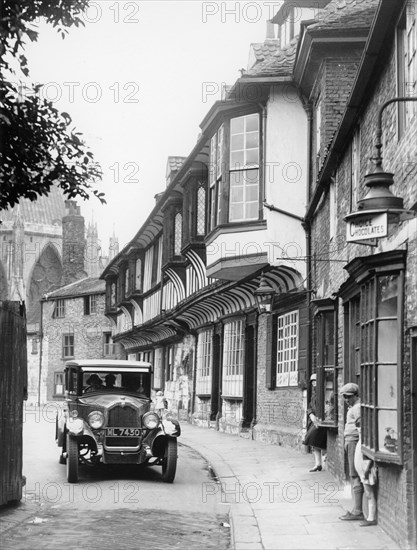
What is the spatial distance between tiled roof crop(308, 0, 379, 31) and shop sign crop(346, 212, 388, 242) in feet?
30.7

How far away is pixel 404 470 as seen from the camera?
8.31m

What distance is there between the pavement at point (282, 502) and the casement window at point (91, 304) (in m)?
41.2

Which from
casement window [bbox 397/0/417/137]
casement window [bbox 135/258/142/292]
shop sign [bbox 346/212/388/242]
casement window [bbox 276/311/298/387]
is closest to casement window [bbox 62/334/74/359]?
casement window [bbox 135/258/142/292]

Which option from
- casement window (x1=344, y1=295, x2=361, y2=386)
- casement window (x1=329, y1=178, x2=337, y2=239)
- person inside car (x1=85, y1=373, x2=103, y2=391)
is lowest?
person inside car (x1=85, y1=373, x2=103, y2=391)

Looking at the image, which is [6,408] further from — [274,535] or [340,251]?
[340,251]

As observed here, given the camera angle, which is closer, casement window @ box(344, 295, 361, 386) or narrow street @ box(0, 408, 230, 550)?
narrow street @ box(0, 408, 230, 550)

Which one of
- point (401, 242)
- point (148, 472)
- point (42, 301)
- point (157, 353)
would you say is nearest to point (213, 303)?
point (148, 472)

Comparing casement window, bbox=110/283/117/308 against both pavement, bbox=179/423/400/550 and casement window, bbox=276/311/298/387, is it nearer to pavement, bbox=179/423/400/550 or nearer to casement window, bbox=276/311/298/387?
casement window, bbox=276/311/298/387

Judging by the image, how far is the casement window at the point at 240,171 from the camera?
19.7 m

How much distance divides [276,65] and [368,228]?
12.3m

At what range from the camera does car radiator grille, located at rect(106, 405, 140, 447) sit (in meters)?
14.4

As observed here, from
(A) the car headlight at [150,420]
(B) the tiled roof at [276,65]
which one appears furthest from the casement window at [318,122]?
(A) the car headlight at [150,420]

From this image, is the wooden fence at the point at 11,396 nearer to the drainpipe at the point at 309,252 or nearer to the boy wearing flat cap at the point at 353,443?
the boy wearing flat cap at the point at 353,443

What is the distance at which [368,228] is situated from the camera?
26.7 ft
